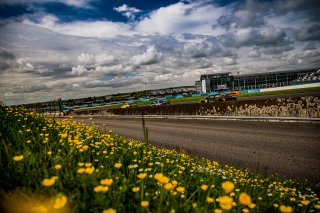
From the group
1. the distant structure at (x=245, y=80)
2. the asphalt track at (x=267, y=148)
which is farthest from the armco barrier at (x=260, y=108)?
the distant structure at (x=245, y=80)

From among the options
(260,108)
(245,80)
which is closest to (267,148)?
(260,108)

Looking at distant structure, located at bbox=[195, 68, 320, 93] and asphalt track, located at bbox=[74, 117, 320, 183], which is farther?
distant structure, located at bbox=[195, 68, 320, 93]

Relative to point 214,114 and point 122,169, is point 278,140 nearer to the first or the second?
point 122,169

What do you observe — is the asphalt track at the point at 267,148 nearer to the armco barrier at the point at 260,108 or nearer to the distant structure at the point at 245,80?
the armco barrier at the point at 260,108


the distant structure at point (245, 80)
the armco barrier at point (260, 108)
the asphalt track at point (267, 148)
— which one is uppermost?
the distant structure at point (245, 80)

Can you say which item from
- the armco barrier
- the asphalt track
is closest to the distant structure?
the armco barrier

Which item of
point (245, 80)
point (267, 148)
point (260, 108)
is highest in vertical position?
point (245, 80)

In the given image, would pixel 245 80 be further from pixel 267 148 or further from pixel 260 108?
pixel 267 148

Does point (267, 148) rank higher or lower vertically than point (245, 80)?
lower

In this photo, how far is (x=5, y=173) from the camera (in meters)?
2.07

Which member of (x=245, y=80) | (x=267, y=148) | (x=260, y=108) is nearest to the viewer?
(x=267, y=148)

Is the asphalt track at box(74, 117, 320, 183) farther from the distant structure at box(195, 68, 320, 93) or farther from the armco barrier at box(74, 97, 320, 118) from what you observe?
the distant structure at box(195, 68, 320, 93)

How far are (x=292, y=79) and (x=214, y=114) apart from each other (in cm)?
11015

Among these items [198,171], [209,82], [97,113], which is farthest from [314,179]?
[209,82]
